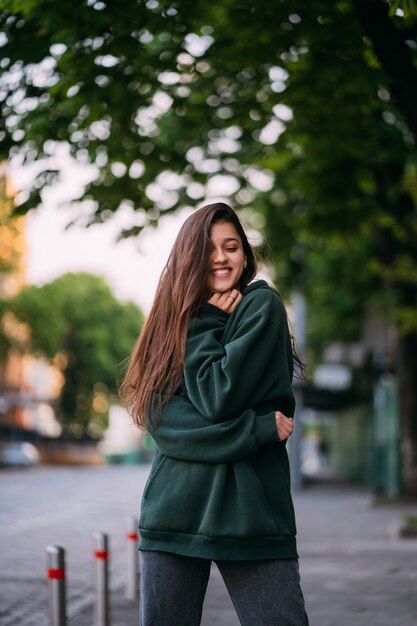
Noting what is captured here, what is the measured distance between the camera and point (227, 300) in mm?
3178

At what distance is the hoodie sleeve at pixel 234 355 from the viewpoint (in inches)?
116

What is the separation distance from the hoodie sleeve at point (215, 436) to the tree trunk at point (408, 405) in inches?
702

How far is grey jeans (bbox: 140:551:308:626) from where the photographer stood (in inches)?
117

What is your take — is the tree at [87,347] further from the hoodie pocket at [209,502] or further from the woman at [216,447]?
the hoodie pocket at [209,502]

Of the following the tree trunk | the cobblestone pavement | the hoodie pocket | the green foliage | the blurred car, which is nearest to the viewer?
the hoodie pocket

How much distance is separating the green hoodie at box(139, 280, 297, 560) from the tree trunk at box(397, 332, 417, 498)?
17792mm

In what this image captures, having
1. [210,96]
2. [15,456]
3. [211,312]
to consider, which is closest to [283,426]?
[211,312]

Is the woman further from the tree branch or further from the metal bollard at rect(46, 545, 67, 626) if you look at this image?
the tree branch

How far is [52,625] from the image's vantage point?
5711mm

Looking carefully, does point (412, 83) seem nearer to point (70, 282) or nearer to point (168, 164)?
point (168, 164)

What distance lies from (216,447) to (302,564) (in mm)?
8137

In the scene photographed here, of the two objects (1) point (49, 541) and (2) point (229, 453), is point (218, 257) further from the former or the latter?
(1) point (49, 541)

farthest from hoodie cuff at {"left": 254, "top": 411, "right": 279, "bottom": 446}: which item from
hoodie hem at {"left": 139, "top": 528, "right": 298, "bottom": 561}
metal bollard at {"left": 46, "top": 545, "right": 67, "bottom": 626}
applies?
metal bollard at {"left": 46, "top": 545, "right": 67, "bottom": 626}

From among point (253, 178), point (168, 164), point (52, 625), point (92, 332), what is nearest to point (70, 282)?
point (92, 332)
